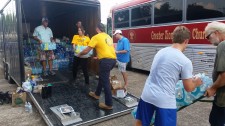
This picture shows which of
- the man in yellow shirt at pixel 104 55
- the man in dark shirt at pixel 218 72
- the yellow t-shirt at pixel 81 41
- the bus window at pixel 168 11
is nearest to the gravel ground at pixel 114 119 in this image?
the man in yellow shirt at pixel 104 55

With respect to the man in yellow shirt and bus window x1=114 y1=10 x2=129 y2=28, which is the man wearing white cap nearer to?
the man in yellow shirt

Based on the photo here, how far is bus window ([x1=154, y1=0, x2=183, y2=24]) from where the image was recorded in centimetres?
684

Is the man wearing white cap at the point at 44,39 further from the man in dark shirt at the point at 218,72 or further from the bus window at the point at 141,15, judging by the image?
the man in dark shirt at the point at 218,72

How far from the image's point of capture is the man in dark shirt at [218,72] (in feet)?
7.33

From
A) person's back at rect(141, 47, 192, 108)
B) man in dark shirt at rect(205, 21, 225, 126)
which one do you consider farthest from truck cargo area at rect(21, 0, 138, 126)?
man in dark shirt at rect(205, 21, 225, 126)

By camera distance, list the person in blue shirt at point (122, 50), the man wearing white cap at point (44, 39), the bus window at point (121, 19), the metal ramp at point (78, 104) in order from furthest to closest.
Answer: the bus window at point (121, 19) → the man wearing white cap at point (44, 39) → the person in blue shirt at point (122, 50) → the metal ramp at point (78, 104)

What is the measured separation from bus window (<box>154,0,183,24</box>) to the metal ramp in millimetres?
3486

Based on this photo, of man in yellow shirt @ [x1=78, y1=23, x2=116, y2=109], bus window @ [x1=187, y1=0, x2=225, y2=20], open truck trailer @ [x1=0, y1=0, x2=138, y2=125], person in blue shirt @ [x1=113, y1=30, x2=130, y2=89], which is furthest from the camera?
person in blue shirt @ [x1=113, y1=30, x2=130, y2=89]

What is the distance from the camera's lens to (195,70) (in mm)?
6379

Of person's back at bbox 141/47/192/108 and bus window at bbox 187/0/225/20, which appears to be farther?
bus window at bbox 187/0/225/20

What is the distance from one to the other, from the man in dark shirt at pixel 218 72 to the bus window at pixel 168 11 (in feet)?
15.2

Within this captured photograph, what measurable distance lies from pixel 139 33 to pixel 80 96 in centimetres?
462

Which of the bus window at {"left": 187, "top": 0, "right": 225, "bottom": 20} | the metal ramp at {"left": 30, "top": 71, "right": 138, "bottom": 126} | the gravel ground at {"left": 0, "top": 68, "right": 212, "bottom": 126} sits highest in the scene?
the bus window at {"left": 187, "top": 0, "right": 225, "bottom": 20}

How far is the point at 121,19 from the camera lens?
10.2m
